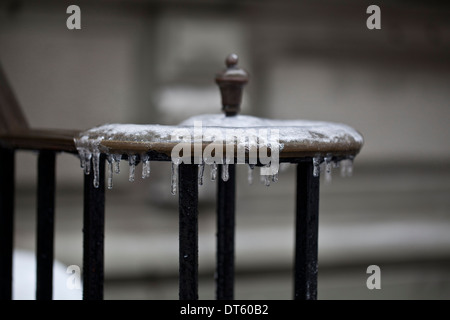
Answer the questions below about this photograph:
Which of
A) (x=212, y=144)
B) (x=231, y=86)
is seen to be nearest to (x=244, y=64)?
(x=231, y=86)

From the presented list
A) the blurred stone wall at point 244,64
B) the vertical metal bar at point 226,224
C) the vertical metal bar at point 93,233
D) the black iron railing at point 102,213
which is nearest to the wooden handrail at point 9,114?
the black iron railing at point 102,213

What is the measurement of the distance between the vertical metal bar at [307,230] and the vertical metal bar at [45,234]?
17.3 inches

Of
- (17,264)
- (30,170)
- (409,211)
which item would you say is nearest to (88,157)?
(17,264)

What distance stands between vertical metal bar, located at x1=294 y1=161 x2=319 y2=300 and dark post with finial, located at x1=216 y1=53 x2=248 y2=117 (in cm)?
17

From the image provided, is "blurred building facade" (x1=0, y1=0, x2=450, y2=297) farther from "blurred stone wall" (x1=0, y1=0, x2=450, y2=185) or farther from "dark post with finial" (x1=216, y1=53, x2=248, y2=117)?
"dark post with finial" (x1=216, y1=53, x2=248, y2=117)

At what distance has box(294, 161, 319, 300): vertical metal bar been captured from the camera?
36.4 inches

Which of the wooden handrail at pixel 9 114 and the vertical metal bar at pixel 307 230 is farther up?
the wooden handrail at pixel 9 114

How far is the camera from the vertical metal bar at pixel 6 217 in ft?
3.93

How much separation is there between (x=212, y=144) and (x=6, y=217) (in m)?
0.60

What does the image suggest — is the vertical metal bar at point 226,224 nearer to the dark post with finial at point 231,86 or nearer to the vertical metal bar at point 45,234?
the dark post with finial at point 231,86

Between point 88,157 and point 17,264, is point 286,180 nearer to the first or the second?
point 17,264

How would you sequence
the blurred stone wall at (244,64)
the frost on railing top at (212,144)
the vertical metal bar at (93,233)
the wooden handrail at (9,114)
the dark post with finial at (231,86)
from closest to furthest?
the frost on railing top at (212,144) < the vertical metal bar at (93,233) < the dark post with finial at (231,86) < the wooden handrail at (9,114) < the blurred stone wall at (244,64)

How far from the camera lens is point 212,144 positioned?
792 millimetres

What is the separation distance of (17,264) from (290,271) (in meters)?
1.42
